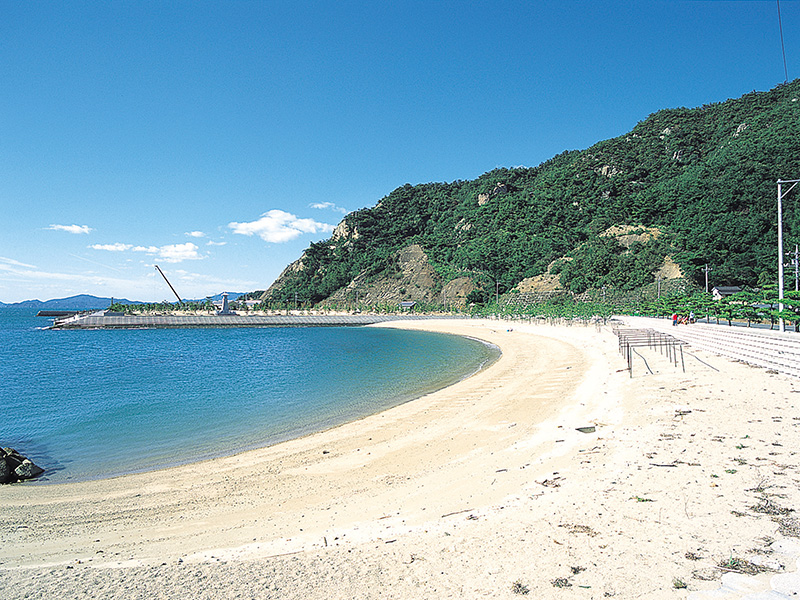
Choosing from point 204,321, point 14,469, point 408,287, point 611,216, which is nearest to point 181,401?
point 14,469

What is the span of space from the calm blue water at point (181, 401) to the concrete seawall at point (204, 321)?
60477 mm

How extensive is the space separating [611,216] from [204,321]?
9109 cm

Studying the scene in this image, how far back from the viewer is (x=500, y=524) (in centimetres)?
581

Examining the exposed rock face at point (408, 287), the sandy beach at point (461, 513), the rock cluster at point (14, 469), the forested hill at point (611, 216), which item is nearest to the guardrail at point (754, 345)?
the sandy beach at point (461, 513)

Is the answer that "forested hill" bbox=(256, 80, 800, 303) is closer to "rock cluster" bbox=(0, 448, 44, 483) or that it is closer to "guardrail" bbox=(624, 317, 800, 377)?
"guardrail" bbox=(624, 317, 800, 377)

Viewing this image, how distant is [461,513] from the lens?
6461 millimetres

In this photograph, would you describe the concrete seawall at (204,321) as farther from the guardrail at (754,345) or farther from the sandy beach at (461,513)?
the sandy beach at (461,513)

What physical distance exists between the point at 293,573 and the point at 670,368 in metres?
16.4

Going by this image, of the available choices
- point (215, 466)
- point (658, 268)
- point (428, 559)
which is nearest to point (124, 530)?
point (215, 466)

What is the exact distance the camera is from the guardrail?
12.8 m

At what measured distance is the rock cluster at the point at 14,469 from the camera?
10.1 m

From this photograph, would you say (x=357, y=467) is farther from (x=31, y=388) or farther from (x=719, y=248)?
(x=719, y=248)

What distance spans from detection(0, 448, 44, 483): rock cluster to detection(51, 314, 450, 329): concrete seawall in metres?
82.9

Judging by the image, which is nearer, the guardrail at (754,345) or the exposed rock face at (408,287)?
the guardrail at (754,345)
